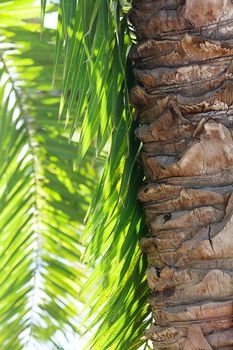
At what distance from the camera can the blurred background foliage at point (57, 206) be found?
173cm

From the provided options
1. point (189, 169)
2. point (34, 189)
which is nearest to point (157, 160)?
point (189, 169)

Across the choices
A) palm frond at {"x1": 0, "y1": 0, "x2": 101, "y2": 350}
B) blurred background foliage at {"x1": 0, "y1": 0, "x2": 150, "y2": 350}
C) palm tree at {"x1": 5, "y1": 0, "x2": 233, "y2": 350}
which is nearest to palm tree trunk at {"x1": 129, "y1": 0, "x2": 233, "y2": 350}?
palm tree at {"x1": 5, "y1": 0, "x2": 233, "y2": 350}

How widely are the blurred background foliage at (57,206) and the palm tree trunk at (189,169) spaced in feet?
0.42

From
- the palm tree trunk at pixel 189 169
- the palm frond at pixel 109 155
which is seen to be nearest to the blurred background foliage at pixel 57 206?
the palm frond at pixel 109 155

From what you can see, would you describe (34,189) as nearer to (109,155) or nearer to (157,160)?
(109,155)

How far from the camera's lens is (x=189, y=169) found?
5.00ft

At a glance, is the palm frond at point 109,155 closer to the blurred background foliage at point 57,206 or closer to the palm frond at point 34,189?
the blurred background foliage at point 57,206

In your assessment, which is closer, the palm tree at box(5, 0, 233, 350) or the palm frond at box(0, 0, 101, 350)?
the palm tree at box(5, 0, 233, 350)

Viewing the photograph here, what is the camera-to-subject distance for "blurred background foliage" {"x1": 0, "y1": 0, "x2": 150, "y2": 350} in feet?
5.68

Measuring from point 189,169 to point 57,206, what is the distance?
883mm

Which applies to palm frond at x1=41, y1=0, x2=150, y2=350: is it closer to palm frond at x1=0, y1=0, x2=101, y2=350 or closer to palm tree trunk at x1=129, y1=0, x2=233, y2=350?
palm tree trunk at x1=129, y1=0, x2=233, y2=350

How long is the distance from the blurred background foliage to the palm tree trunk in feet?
0.42

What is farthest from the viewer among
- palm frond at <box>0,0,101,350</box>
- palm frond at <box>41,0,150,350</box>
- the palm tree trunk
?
palm frond at <box>0,0,101,350</box>

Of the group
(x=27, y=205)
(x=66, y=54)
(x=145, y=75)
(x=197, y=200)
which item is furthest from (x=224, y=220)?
(x=27, y=205)
